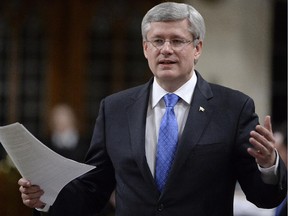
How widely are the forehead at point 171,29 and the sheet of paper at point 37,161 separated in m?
0.59

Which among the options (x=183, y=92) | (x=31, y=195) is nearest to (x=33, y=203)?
(x=31, y=195)

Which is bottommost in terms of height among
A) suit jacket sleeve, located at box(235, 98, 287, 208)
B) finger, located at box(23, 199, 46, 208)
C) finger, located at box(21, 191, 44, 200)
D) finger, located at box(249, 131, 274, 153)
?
finger, located at box(23, 199, 46, 208)

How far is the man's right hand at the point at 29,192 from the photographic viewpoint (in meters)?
3.66

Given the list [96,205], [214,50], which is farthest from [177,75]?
[214,50]

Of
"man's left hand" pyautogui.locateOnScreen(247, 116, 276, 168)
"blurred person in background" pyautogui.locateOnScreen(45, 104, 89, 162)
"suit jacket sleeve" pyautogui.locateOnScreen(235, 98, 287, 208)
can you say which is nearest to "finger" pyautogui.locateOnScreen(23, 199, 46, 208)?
"suit jacket sleeve" pyautogui.locateOnScreen(235, 98, 287, 208)

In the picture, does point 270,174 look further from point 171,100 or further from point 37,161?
point 37,161

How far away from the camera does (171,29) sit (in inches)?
144

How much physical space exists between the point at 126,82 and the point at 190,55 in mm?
6423

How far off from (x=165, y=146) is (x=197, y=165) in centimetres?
15

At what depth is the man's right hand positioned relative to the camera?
3.66m

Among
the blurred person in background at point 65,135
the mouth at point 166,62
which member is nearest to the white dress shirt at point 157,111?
the mouth at point 166,62

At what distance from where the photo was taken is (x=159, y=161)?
12.0 ft

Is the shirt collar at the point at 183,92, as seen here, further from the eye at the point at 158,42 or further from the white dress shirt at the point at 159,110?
the eye at the point at 158,42

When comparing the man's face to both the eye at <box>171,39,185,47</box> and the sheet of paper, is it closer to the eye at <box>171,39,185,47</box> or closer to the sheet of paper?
the eye at <box>171,39,185,47</box>
